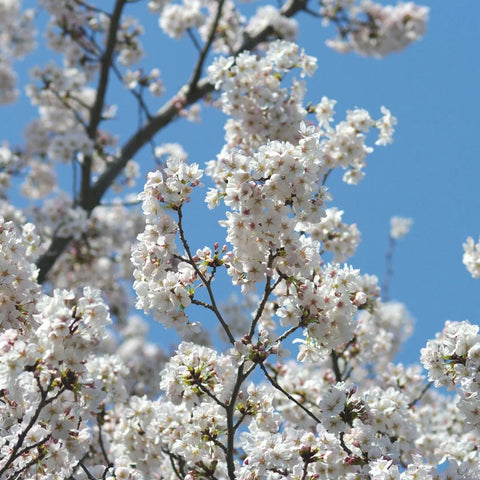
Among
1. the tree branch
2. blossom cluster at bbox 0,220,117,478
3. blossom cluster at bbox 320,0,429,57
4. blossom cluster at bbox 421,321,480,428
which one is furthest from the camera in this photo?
blossom cluster at bbox 320,0,429,57

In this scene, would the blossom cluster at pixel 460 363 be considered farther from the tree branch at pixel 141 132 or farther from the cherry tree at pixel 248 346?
the tree branch at pixel 141 132

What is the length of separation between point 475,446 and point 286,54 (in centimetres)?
449

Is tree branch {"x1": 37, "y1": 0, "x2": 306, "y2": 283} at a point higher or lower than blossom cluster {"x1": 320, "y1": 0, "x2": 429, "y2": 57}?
lower

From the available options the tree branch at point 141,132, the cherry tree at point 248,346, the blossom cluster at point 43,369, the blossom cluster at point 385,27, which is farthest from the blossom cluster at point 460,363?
the blossom cluster at point 385,27

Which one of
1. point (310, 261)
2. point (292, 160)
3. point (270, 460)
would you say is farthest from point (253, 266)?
point (270, 460)

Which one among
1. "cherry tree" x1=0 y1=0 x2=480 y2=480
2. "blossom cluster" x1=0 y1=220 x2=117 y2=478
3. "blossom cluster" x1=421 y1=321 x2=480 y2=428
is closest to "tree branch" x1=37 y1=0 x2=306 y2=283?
"cherry tree" x1=0 y1=0 x2=480 y2=480

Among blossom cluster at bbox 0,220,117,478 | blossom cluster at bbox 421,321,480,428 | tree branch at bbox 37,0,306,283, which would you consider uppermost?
tree branch at bbox 37,0,306,283

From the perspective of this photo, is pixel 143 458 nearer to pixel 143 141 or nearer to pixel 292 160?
pixel 292 160

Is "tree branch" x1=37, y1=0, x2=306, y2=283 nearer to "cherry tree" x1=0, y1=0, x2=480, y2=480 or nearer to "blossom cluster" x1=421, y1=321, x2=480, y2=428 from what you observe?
"cherry tree" x1=0, y1=0, x2=480, y2=480

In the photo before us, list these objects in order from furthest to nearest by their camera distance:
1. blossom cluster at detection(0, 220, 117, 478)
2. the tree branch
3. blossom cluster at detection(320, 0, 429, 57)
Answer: blossom cluster at detection(320, 0, 429, 57)
the tree branch
blossom cluster at detection(0, 220, 117, 478)

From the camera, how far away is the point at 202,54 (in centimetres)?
1083

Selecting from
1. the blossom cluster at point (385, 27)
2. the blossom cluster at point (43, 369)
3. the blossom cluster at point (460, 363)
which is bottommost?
the blossom cluster at point (43, 369)

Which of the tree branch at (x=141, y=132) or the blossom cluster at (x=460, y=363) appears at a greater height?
the tree branch at (x=141, y=132)

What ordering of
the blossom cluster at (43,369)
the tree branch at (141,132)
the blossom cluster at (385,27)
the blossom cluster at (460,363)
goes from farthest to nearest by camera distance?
the blossom cluster at (385,27) → the tree branch at (141,132) → the blossom cluster at (460,363) → the blossom cluster at (43,369)
